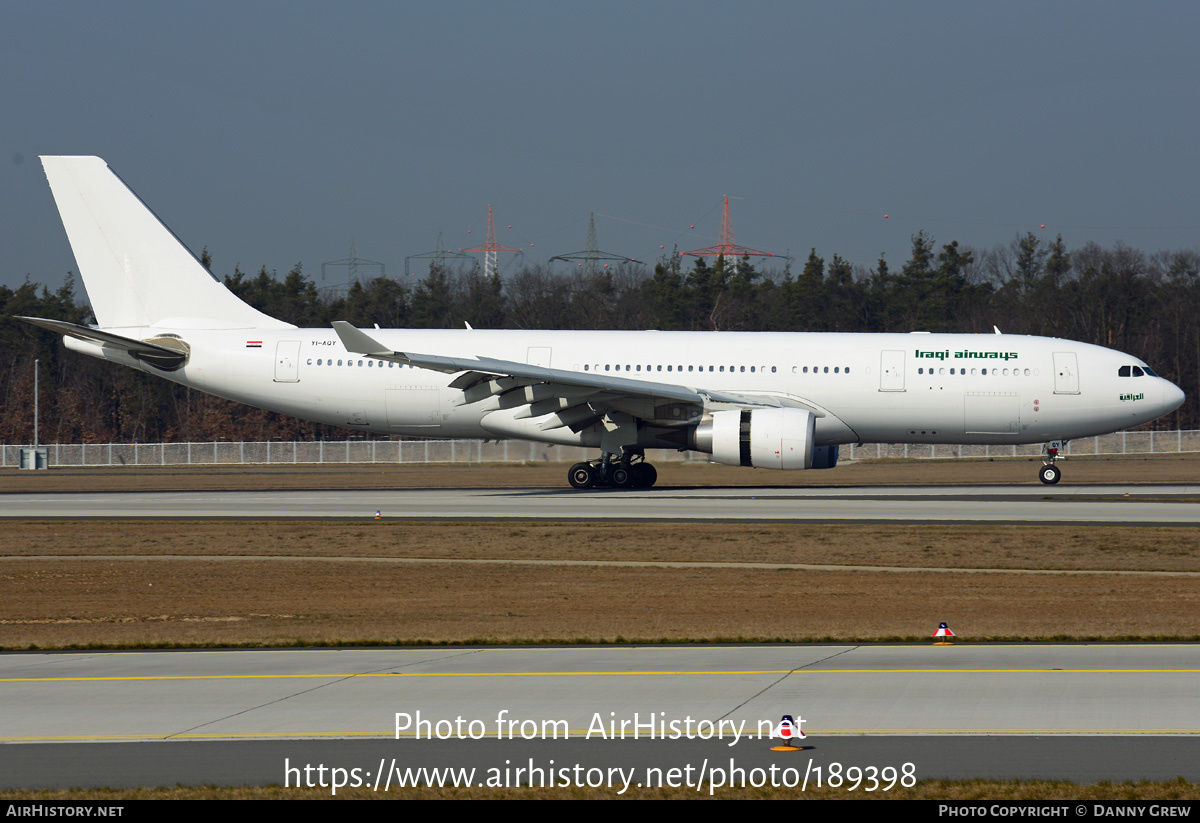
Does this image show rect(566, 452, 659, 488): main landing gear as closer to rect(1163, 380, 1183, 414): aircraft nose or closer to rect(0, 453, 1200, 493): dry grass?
rect(0, 453, 1200, 493): dry grass

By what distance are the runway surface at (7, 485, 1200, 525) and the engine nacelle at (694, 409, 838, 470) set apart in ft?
3.11

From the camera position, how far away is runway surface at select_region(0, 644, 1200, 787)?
707cm

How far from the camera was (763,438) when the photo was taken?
28.4 meters

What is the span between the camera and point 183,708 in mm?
8734

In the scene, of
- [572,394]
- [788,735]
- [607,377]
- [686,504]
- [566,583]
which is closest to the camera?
[788,735]

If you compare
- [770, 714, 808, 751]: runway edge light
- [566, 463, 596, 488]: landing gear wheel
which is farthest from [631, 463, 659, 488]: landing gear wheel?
[770, 714, 808, 751]: runway edge light

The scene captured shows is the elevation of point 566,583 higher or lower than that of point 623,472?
lower

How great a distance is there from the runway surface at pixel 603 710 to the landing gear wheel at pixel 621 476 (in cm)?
2019

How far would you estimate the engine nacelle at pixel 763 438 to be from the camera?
1117 inches

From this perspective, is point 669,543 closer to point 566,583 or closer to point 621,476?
point 566,583

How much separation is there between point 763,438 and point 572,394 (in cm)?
487

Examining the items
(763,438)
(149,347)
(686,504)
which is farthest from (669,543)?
(149,347)
